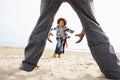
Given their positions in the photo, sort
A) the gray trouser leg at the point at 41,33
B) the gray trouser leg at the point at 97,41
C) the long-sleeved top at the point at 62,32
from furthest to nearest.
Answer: the long-sleeved top at the point at 62,32 → the gray trouser leg at the point at 41,33 → the gray trouser leg at the point at 97,41

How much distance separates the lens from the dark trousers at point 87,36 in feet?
11.3

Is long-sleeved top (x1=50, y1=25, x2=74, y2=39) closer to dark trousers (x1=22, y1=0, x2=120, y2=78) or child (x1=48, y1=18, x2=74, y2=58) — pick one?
child (x1=48, y1=18, x2=74, y2=58)

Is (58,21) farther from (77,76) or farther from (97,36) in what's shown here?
(97,36)

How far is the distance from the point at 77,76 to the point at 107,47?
918 mm

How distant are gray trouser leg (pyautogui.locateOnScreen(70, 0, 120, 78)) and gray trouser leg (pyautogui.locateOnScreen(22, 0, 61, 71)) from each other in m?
0.34

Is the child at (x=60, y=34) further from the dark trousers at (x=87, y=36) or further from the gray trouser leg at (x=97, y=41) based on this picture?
the gray trouser leg at (x=97, y=41)

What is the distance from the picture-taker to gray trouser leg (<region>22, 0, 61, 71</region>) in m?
3.61

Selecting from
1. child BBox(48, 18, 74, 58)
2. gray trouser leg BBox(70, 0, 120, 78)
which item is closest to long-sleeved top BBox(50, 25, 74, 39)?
child BBox(48, 18, 74, 58)

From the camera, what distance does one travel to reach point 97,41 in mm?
3469

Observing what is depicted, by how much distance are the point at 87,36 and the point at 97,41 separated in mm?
156

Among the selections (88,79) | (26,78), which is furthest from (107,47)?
A: (26,78)

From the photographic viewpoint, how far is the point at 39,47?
364cm

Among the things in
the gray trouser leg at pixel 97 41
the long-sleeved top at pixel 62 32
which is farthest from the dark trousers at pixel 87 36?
the long-sleeved top at pixel 62 32

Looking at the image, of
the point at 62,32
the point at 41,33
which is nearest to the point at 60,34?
the point at 62,32
